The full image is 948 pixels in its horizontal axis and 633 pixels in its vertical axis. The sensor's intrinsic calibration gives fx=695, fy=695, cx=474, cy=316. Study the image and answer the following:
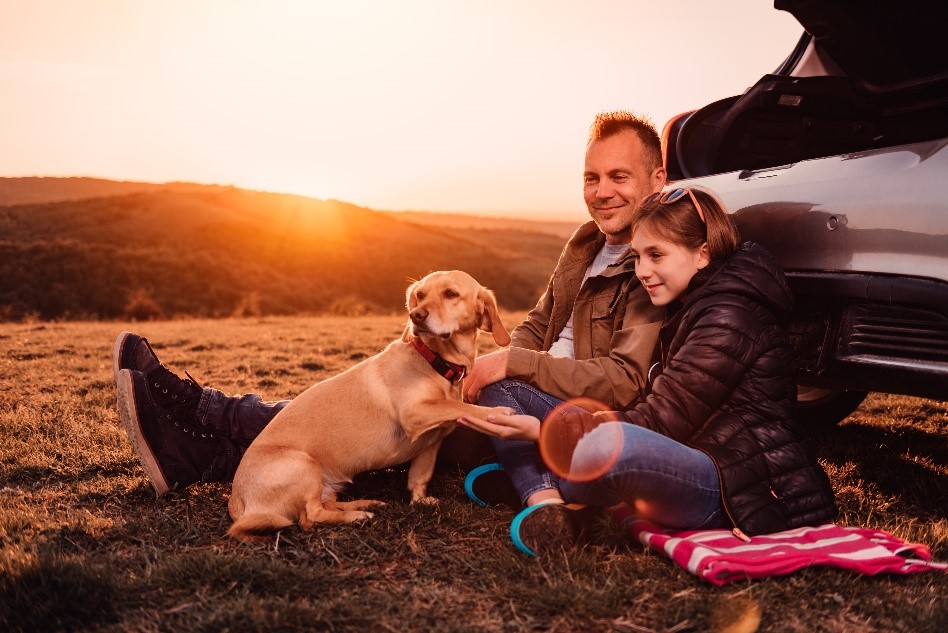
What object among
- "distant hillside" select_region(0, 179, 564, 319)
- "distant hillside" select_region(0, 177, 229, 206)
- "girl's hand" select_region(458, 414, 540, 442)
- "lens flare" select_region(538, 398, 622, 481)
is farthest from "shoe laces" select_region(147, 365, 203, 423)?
"distant hillside" select_region(0, 177, 229, 206)

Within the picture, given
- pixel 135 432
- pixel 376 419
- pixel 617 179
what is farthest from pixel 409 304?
pixel 135 432

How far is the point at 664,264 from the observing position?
299 cm

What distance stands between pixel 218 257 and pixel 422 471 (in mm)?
30740

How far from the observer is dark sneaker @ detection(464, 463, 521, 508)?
3.47 m

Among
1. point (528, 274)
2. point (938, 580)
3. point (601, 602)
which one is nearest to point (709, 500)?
point (601, 602)

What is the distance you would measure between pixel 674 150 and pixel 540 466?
2.19 m

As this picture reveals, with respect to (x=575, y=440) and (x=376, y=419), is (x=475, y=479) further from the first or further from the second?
(x=575, y=440)

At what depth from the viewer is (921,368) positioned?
107 inches

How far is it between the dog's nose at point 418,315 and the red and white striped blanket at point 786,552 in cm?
148

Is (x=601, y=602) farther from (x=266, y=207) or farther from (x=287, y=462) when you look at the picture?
(x=266, y=207)

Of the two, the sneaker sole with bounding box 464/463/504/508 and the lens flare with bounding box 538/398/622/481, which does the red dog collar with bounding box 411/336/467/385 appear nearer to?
the sneaker sole with bounding box 464/463/504/508

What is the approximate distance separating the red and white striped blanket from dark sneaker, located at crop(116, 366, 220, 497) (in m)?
2.30

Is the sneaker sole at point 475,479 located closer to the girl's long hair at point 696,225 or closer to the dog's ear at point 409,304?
the dog's ear at point 409,304

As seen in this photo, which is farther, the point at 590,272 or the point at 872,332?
the point at 590,272
